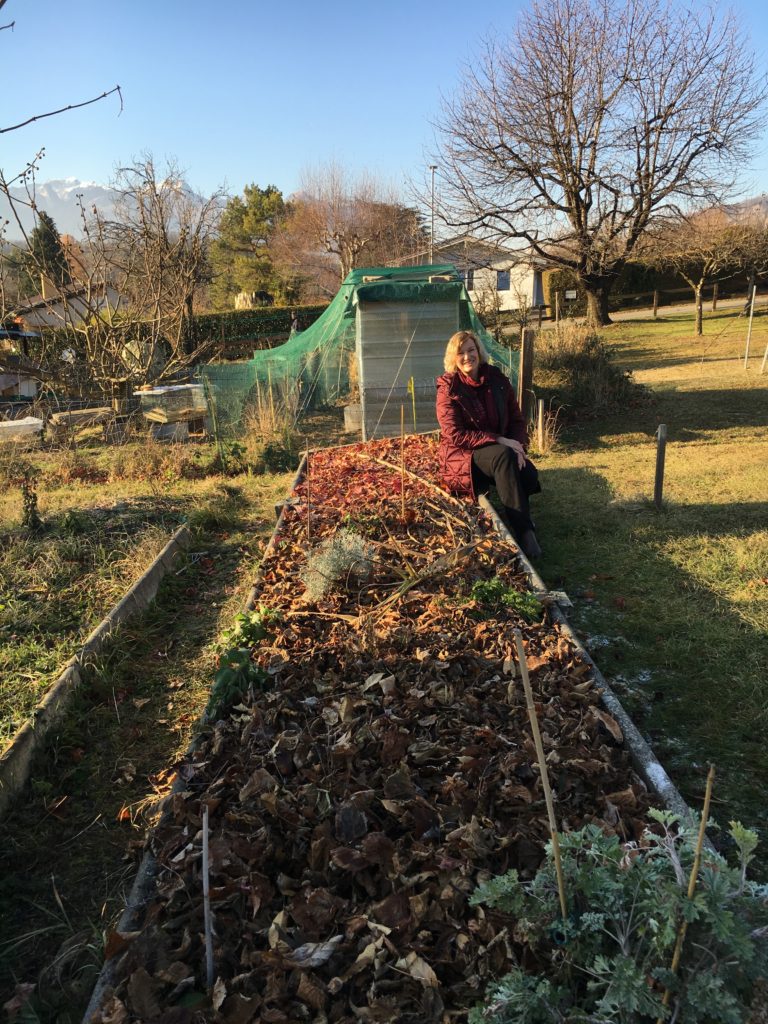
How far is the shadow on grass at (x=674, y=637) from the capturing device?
271 centimetres

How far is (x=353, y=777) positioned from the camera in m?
2.32

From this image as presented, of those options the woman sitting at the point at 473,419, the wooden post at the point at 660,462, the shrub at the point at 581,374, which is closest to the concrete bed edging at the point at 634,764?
the woman sitting at the point at 473,419

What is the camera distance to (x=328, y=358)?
11617 mm

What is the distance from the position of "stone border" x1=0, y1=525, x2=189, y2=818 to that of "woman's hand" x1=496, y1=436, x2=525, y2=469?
8.83 ft

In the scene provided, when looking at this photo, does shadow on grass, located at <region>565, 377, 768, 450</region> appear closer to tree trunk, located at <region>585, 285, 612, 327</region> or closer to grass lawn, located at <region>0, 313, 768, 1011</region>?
grass lawn, located at <region>0, 313, 768, 1011</region>

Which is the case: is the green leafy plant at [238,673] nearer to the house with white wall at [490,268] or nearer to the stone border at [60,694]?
the stone border at [60,694]

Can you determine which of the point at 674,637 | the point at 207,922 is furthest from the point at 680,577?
the point at 207,922

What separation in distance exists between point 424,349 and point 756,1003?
9083 mm

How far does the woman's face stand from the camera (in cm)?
525

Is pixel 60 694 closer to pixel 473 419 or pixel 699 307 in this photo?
pixel 473 419

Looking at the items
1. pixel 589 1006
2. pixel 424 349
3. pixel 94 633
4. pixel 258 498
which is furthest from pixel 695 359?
pixel 589 1006

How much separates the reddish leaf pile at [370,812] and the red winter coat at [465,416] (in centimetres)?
177

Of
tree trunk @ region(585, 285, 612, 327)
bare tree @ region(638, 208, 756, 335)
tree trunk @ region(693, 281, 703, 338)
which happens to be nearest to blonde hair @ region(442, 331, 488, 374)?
tree trunk @ region(693, 281, 703, 338)

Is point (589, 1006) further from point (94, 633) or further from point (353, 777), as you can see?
point (94, 633)
